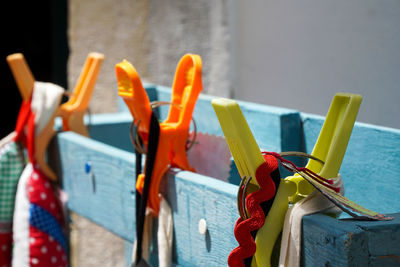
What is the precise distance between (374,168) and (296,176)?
0.78 feet

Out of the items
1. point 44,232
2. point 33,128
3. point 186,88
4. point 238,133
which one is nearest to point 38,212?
point 44,232

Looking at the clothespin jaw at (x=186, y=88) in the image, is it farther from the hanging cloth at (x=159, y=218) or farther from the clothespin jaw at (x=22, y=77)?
the clothespin jaw at (x=22, y=77)

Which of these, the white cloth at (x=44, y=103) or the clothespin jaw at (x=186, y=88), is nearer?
the clothespin jaw at (x=186, y=88)

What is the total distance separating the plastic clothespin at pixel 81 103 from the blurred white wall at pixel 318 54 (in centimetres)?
39

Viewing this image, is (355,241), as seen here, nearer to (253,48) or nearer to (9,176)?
(9,176)

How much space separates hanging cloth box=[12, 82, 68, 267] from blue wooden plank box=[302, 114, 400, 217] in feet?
1.64

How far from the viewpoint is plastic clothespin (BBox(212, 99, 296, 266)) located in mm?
588

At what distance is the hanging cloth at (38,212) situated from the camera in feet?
3.48

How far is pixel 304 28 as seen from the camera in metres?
1.29

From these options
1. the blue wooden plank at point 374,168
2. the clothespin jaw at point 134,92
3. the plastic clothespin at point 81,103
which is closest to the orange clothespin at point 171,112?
the clothespin jaw at point 134,92

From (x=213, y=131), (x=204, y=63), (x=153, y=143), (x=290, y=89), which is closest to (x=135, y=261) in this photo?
(x=153, y=143)

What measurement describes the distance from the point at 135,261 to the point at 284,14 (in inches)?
27.4

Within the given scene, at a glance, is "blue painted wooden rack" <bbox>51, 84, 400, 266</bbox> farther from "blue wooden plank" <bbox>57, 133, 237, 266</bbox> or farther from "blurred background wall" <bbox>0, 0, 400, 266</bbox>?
"blurred background wall" <bbox>0, 0, 400, 266</bbox>

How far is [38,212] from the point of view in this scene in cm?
107
